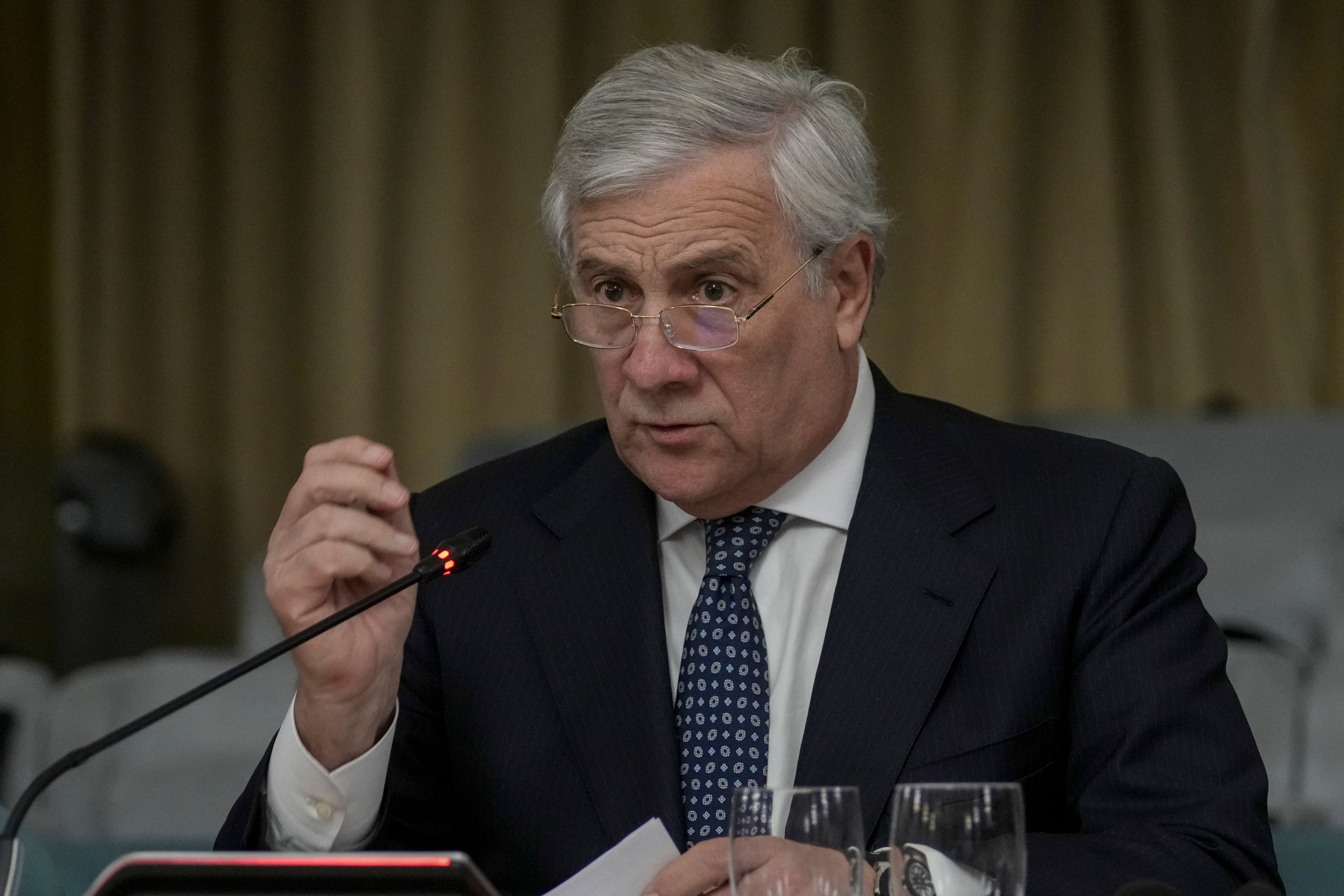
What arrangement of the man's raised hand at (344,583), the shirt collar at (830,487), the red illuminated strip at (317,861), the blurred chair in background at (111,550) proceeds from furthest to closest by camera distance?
the blurred chair in background at (111,550) < the shirt collar at (830,487) < the man's raised hand at (344,583) < the red illuminated strip at (317,861)

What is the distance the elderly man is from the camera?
4.53 feet

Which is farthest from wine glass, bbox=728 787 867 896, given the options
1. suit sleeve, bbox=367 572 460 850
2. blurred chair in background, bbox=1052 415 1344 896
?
blurred chair in background, bbox=1052 415 1344 896

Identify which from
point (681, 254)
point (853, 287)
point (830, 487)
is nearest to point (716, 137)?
point (681, 254)

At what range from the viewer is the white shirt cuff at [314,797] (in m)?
1.33

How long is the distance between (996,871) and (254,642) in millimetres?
2691

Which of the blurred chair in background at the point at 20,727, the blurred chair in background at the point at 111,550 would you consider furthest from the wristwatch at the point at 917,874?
the blurred chair in background at the point at 111,550

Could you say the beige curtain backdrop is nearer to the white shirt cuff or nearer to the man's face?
the man's face

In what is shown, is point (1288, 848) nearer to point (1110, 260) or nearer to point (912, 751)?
point (912, 751)

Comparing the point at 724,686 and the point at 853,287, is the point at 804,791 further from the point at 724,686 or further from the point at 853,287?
the point at 853,287

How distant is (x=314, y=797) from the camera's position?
4.39ft

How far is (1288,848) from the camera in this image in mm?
1617

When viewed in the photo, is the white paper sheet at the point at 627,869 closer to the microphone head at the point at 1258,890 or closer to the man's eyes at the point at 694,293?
the microphone head at the point at 1258,890

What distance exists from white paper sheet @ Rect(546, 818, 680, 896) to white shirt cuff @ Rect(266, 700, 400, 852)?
242 millimetres

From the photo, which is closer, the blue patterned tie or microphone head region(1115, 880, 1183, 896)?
microphone head region(1115, 880, 1183, 896)
